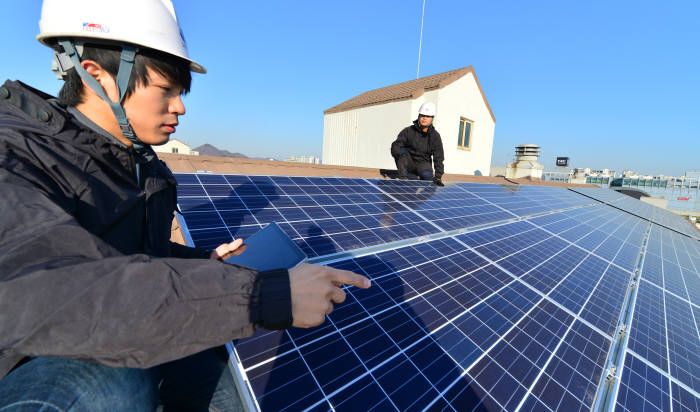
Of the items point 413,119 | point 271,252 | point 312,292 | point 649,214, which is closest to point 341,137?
point 413,119

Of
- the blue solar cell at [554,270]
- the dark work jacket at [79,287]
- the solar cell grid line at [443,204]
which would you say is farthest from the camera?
the solar cell grid line at [443,204]

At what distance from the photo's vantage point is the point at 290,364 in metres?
1.51

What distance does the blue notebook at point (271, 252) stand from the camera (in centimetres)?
153

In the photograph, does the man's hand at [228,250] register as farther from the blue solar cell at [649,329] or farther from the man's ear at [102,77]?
the blue solar cell at [649,329]

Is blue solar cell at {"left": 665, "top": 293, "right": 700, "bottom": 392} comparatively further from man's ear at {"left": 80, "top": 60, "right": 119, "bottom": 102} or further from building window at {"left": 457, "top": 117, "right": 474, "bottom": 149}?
building window at {"left": 457, "top": 117, "right": 474, "bottom": 149}

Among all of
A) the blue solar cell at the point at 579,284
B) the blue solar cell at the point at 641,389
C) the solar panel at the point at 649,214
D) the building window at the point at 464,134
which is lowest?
the solar panel at the point at 649,214

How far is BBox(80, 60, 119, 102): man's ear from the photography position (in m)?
1.57

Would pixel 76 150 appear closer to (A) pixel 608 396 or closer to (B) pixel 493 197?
(A) pixel 608 396

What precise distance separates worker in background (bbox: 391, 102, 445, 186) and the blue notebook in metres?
6.55

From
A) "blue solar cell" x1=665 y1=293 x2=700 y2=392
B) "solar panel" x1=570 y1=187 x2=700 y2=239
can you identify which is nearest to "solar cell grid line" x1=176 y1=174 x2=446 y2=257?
"blue solar cell" x1=665 y1=293 x2=700 y2=392

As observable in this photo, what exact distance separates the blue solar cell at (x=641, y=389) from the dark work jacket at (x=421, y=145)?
6410 millimetres

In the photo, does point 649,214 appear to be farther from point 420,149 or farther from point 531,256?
point 531,256

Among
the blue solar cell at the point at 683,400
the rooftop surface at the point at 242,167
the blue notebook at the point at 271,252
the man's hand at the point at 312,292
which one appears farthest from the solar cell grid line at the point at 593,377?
the rooftop surface at the point at 242,167

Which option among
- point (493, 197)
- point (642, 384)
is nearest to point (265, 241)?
point (642, 384)
